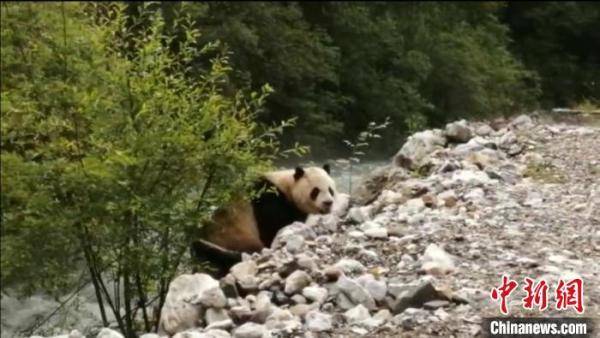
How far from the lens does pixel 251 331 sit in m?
2.99

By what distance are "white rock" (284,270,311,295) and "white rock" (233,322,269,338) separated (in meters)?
0.39

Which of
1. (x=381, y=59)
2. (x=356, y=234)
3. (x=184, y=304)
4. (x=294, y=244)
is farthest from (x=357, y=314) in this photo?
(x=381, y=59)

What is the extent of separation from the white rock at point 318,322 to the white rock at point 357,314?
0.07 metres

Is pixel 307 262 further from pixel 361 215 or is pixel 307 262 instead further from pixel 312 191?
pixel 312 191

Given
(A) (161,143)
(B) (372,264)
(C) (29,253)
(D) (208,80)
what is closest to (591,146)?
(B) (372,264)

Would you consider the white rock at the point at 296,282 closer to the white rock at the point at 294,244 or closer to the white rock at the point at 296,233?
the white rock at the point at 294,244

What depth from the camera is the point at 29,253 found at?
4.92 meters

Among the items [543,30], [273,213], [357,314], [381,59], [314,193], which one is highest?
[357,314]

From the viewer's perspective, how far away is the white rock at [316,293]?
3.23 m

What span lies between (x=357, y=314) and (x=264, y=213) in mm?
3380

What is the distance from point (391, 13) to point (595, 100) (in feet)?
59.4

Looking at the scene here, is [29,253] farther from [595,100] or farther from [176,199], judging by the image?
[595,100]

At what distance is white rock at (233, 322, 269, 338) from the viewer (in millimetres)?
2967

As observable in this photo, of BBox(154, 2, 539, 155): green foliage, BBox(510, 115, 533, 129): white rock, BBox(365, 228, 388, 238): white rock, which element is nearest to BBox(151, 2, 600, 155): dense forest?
BBox(154, 2, 539, 155): green foliage
